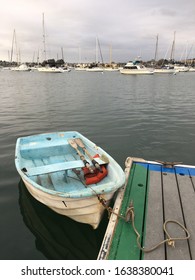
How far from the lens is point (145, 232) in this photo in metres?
3.86

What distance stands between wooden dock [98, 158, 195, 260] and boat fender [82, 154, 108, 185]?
577 mm

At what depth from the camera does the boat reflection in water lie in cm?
438

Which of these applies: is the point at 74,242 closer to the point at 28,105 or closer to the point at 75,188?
the point at 75,188

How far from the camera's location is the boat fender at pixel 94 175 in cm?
515

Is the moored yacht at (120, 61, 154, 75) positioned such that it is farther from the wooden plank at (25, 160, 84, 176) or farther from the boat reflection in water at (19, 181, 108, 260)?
the boat reflection in water at (19, 181, 108, 260)

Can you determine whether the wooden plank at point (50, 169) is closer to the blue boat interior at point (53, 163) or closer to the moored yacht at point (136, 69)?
the blue boat interior at point (53, 163)

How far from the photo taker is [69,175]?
573cm

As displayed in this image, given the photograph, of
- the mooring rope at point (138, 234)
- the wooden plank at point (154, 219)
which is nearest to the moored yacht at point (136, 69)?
the wooden plank at point (154, 219)

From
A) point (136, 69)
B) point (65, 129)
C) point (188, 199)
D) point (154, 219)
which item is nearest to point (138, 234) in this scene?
point (154, 219)

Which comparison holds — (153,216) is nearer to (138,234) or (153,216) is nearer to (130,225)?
(130,225)

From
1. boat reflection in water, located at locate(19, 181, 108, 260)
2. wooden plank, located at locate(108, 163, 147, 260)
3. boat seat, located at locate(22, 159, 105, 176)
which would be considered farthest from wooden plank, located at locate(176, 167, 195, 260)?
boat seat, located at locate(22, 159, 105, 176)

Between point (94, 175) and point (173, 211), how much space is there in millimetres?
1916
